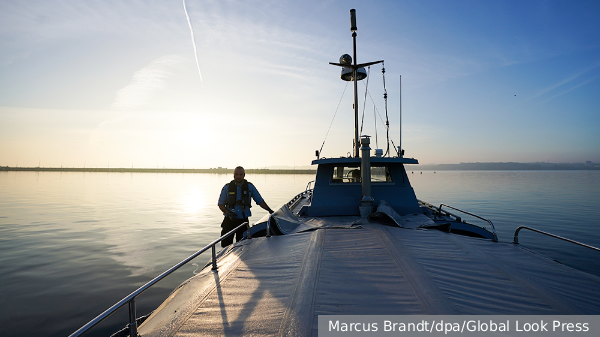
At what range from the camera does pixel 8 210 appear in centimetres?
1888

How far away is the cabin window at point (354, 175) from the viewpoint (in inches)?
334

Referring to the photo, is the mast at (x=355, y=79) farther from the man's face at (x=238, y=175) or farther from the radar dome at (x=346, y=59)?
the man's face at (x=238, y=175)

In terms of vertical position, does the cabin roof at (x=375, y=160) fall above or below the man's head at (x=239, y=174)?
above

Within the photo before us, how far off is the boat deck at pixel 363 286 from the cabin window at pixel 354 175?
12.0 ft

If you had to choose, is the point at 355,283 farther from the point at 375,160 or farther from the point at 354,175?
the point at 354,175

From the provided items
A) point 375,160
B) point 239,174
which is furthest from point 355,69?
point 239,174

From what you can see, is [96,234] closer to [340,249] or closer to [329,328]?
[340,249]

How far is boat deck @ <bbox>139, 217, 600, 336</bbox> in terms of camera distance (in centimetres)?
271

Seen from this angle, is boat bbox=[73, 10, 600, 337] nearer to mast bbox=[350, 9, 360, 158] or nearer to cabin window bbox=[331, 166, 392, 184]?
cabin window bbox=[331, 166, 392, 184]

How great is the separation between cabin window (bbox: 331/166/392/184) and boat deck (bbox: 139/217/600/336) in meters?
3.67

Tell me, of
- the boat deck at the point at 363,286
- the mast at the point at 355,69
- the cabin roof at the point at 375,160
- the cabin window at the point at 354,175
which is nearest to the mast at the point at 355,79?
the mast at the point at 355,69

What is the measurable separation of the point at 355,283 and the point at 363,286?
0.36 feet

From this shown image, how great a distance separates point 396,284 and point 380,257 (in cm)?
88

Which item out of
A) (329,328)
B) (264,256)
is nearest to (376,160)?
(264,256)
